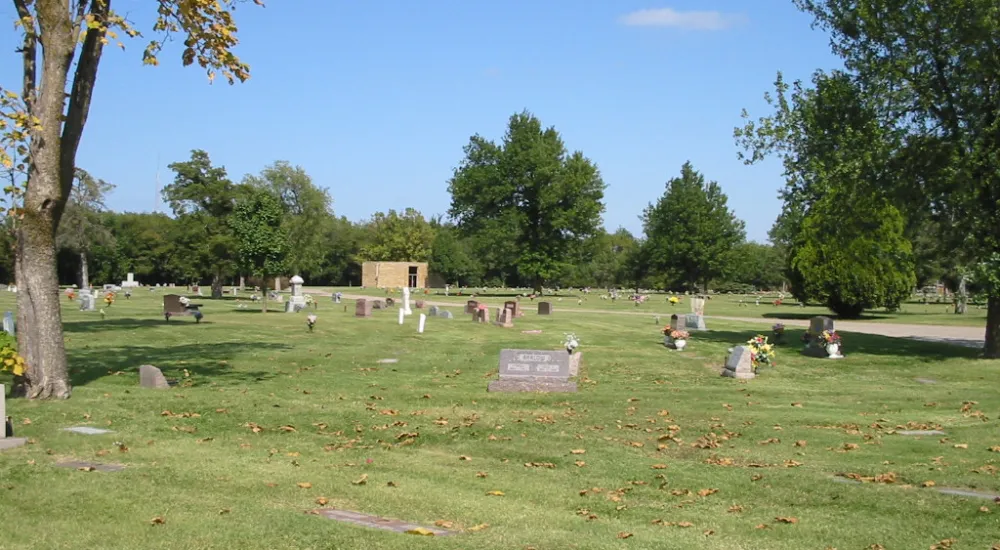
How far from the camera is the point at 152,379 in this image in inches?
652

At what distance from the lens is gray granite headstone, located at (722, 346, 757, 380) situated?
22.6 metres

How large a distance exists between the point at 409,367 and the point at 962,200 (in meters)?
16.4

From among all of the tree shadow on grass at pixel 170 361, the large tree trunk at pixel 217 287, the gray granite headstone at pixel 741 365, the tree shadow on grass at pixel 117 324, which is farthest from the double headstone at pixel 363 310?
the large tree trunk at pixel 217 287

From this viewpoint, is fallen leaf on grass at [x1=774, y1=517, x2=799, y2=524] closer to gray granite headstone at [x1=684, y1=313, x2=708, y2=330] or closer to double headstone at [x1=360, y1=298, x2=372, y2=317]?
gray granite headstone at [x1=684, y1=313, x2=708, y2=330]

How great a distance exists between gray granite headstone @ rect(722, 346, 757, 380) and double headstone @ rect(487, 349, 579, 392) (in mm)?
6144

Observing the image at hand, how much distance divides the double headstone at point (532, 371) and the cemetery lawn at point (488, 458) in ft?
1.52

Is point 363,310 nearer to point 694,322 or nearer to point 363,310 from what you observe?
point 363,310

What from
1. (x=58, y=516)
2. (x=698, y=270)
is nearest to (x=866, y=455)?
(x=58, y=516)

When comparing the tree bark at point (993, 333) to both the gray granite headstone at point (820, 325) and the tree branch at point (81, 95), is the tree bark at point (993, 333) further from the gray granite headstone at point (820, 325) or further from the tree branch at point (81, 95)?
the tree branch at point (81, 95)

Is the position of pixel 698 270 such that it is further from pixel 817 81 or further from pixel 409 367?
pixel 409 367

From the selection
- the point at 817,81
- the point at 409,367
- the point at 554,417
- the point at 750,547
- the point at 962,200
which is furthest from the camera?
the point at 817,81

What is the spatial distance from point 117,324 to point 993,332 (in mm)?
29665

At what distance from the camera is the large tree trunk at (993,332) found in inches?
1049

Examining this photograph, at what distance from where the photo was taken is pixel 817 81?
29.9 metres
